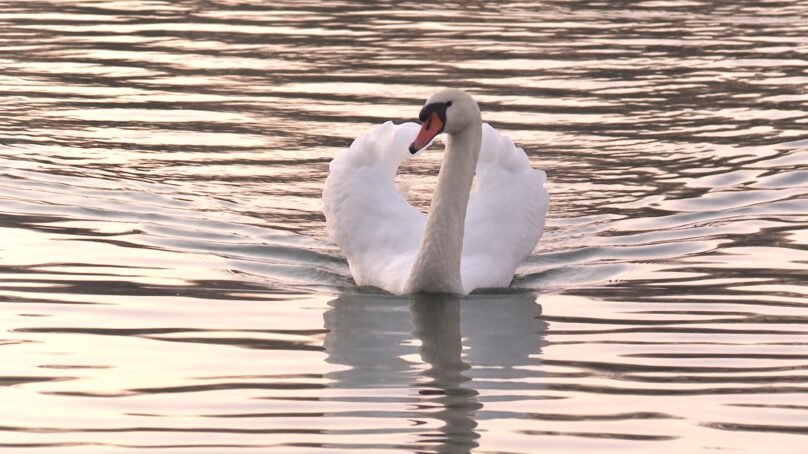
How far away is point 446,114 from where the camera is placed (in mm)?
9836

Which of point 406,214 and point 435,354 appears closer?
point 435,354

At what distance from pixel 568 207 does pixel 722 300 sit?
9.92ft

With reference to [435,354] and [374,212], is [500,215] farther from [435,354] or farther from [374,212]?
[435,354]

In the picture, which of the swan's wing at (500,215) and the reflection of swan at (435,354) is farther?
the swan's wing at (500,215)

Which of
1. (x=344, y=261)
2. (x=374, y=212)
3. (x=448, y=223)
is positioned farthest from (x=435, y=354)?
(x=344, y=261)

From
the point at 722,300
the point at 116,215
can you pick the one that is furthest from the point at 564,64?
the point at 722,300

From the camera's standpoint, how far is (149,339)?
8.62 meters

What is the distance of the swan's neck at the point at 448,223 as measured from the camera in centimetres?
990

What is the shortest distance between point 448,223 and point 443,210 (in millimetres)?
87

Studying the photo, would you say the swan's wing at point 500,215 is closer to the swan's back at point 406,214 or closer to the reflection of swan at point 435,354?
the swan's back at point 406,214

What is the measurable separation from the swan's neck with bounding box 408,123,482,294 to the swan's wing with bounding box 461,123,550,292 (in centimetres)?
28

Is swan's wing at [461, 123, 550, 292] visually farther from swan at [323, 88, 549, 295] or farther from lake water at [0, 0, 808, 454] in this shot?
lake water at [0, 0, 808, 454]

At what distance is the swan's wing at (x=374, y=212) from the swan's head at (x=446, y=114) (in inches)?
36.3

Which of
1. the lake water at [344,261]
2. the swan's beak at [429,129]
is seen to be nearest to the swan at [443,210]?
the swan's beak at [429,129]
